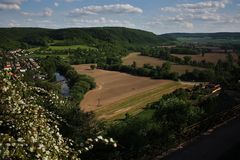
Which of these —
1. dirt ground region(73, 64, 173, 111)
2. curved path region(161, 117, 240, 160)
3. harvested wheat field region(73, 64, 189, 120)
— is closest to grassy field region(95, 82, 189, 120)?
harvested wheat field region(73, 64, 189, 120)

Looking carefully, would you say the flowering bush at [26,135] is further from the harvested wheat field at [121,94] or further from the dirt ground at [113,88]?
the dirt ground at [113,88]

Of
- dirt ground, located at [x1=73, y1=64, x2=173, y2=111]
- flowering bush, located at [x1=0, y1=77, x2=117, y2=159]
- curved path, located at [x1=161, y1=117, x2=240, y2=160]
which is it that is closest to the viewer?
flowering bush, located at [x1=0, y1=77, x2=117, y2=159]

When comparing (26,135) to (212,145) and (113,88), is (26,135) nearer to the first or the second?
(212,145)

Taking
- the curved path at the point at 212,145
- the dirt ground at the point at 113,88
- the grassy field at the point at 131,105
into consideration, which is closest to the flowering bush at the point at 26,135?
the curved path at the point at 212,145

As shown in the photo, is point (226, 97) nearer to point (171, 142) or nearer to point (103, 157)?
point (171, 142)

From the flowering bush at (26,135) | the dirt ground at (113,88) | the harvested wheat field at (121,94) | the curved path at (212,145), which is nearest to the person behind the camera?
the flowering bush at (26,135)

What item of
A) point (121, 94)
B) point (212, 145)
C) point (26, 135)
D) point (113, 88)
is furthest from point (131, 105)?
point (26, 135)

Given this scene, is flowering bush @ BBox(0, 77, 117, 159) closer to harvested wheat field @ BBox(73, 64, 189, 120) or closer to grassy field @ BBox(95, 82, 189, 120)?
grassy field @ BBox(95, 82, 189, 120)

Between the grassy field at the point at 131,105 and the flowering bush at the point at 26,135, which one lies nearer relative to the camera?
the flowering bush at the point at 26,135
